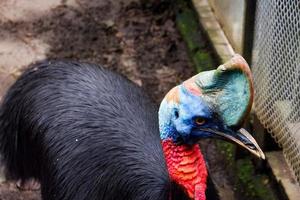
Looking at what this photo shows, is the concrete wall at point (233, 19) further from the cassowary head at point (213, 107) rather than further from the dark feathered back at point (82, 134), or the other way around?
the cassowary head at point (213, 107)

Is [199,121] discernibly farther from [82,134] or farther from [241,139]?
[82,134]

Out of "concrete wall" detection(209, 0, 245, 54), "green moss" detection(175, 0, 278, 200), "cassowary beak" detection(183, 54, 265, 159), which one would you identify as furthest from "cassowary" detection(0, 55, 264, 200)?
"concrete wall" detection(209, 0, 245, 54)

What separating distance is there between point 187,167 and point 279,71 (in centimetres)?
85

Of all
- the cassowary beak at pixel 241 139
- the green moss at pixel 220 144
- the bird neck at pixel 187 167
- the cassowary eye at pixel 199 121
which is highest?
the cassowary eye at pixel 199 121

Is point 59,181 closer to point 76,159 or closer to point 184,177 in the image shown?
point 76,159

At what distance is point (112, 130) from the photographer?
2.80 meters

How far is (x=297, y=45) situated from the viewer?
2822 millimetres

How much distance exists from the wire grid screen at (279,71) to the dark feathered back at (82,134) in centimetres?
49

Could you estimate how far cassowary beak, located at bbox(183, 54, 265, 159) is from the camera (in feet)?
6.89

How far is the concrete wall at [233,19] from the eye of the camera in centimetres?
366

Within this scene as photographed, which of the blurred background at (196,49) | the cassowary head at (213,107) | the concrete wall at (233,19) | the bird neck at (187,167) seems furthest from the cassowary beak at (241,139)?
the concrete wall at (233,19)

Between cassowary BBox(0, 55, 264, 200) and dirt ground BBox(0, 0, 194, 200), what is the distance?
1.06 metres

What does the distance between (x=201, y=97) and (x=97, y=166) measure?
730 millimetres

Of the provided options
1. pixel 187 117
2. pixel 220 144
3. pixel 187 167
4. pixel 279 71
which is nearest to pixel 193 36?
pixel 220 144
